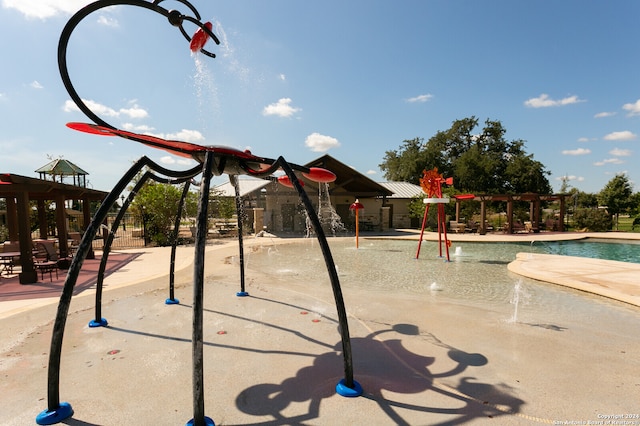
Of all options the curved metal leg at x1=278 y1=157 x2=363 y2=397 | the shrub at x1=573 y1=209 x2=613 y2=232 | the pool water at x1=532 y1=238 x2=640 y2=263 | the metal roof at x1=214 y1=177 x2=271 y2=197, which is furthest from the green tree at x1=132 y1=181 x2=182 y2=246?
the shrub at x1=573 y1=209 x2=613 y2=232

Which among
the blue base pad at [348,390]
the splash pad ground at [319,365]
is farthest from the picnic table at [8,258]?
the blue base pad at [348,390]

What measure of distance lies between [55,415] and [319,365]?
113 inches

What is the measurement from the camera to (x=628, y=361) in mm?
4379

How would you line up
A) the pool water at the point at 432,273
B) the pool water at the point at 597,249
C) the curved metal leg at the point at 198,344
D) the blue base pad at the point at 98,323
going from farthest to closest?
the pool water at the point at 597,249, the pool water at the point at 432,273, the blue base pad at the point at 98,323, the curved metal leg at the point at 198,344

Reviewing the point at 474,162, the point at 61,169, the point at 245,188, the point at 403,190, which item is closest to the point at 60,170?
the point at 61,169

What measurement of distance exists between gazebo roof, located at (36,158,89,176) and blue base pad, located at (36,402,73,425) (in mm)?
32626

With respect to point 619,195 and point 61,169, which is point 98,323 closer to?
point 61,169

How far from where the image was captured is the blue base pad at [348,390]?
3570 mm

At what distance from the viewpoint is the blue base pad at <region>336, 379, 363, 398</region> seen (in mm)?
3570

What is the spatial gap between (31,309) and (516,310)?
10017mm

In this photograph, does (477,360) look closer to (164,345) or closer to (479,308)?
(479,308)

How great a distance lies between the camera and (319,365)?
4320 mm

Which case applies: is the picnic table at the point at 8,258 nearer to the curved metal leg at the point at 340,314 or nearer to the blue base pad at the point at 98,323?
the blue base pad at the point at 98,323

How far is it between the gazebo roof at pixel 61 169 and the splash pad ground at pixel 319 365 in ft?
92.6
